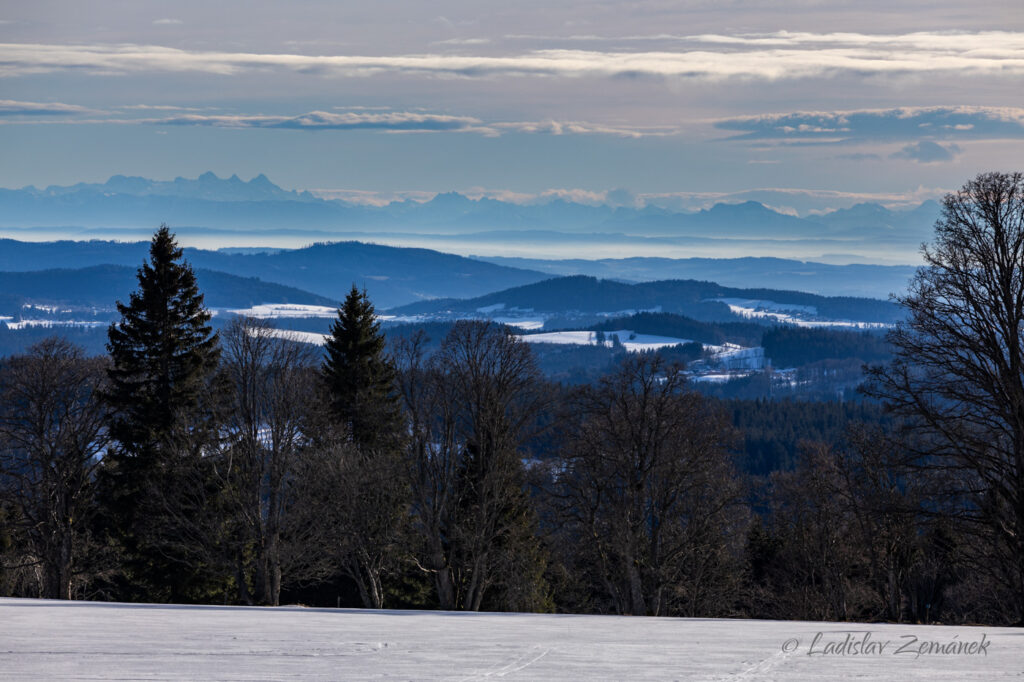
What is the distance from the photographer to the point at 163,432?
3688 cm

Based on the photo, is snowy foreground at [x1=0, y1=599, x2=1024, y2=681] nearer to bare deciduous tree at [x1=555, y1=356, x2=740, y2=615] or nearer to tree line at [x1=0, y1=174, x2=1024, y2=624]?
tree line at [x1=0, y1=174, x2=1024, y2=624]

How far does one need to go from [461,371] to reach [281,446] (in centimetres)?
660

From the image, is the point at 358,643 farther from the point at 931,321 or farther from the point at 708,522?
the point at 708,522

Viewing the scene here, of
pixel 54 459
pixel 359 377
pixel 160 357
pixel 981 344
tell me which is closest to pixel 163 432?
pixel 160 357

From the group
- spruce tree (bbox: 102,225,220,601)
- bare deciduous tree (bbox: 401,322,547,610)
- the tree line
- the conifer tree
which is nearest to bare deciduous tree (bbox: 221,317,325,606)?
the tree line

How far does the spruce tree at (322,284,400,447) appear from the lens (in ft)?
137

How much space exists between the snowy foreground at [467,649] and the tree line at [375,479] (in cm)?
1515

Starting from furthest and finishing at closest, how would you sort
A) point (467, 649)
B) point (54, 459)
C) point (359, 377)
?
1. point (359, 377)
2. point (54, 459)
3. point (467, 649)

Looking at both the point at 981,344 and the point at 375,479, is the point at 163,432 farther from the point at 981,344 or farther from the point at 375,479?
the point at 981,344

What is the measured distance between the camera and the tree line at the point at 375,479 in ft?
109

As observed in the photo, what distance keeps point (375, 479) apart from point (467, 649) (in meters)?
22.5

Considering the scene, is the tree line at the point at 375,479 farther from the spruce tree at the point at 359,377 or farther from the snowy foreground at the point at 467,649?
the snowy foreground at the point at 467,649

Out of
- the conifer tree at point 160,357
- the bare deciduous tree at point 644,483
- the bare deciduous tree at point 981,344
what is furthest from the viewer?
the bare deciduous tree at point 644,483

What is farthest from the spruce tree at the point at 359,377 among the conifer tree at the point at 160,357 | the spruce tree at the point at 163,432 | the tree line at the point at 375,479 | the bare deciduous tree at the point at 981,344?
the bare deciduous tree at the point at 981,344
